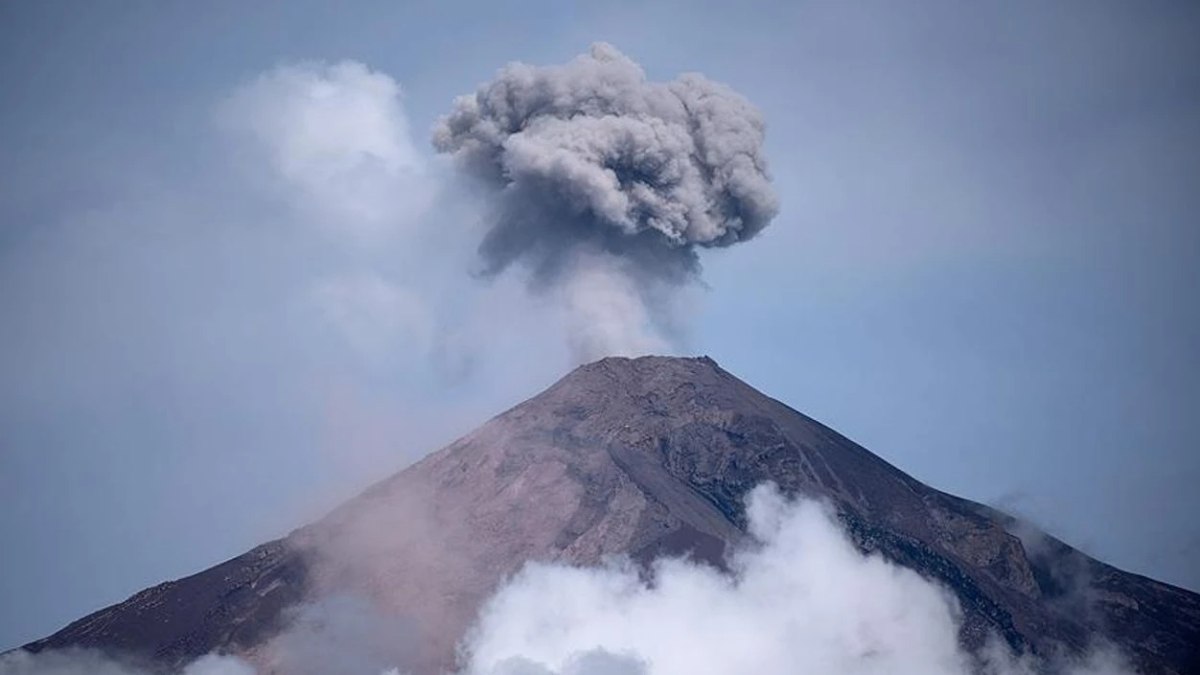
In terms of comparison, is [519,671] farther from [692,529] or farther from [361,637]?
[692,529]

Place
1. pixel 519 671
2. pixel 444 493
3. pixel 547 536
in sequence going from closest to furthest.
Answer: pixel 519 671
pixel 547 536
pixel 444 493

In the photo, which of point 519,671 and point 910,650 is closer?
point 519,671

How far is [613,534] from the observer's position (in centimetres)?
8238

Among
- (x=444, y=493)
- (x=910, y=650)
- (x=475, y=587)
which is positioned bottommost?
(x=910, y=650)

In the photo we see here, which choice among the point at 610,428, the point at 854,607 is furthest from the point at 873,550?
the point at 610,428

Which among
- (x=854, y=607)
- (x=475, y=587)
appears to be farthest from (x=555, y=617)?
(x=854, y=607)

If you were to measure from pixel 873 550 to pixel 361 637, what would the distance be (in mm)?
28311

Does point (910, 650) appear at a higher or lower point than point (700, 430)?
lower

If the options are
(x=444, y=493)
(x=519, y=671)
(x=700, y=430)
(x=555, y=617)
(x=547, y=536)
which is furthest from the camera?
(x=700, y=430)

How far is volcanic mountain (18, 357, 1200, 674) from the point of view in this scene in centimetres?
8094

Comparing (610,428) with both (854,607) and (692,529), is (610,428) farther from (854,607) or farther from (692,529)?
(854,607)

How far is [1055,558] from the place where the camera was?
94.4 meters

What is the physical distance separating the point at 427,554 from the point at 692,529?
1397 centimetres

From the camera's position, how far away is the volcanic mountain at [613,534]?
266ft
